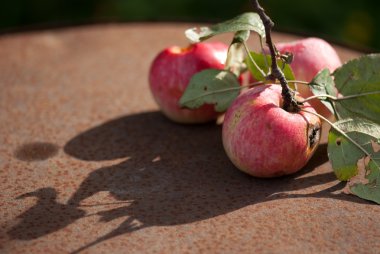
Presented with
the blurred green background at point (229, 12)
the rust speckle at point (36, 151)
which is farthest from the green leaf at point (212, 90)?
the blurred green background at point (229, 12)

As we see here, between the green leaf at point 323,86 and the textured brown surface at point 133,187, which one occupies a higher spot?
the green leaf at point 323,86

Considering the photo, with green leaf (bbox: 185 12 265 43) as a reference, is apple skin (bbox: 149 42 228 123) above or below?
below

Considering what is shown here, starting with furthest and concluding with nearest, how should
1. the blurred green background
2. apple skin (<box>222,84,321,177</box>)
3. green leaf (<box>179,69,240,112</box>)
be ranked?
the blurred green background, green leaf (<box>179,69,240,112</box>), apple skin (<box>222,84,321,177</box>)

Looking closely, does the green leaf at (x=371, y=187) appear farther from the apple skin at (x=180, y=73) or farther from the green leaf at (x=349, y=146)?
the apple skin at (x=180, y=73)

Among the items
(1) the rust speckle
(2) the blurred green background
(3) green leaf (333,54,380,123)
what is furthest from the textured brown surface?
(2) the blurred green background

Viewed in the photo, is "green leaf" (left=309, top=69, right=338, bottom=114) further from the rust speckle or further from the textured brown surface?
the rust speckle

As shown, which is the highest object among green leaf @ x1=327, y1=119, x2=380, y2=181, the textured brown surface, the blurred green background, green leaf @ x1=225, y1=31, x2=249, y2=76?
green leaf @ x1=225, y1=31, x2=249, y2=76
